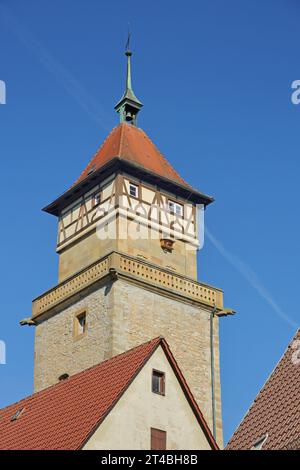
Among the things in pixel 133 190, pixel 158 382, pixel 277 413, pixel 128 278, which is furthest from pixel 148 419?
pixel 133 190

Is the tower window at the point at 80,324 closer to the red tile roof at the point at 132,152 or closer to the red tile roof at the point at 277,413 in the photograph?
the red tile roof at the point at 132,152

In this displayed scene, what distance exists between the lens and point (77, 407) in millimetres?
Result: 25562

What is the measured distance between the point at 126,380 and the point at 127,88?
26.9 meters

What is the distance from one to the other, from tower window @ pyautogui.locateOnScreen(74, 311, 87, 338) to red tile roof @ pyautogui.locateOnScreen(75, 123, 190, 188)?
6.23m

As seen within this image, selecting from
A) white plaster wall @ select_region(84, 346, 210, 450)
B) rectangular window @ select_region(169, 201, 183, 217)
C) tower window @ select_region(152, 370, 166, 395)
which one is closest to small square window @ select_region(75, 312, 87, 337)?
rectangular window @ select_region(169, 201, 183, 217)

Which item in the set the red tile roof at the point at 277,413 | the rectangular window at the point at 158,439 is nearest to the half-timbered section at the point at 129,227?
the rectangular window at the point at 158,439

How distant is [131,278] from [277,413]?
16.1 metres

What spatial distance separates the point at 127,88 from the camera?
49.8m

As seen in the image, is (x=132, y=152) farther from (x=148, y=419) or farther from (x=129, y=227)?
(x=148, y=419)

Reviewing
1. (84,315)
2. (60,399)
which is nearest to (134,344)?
(84,315)
